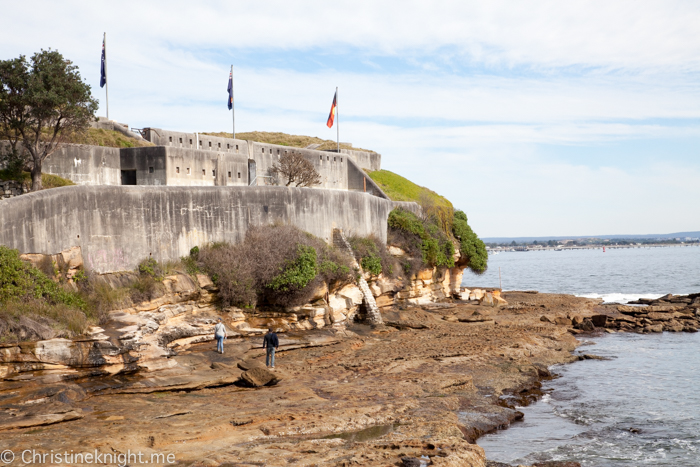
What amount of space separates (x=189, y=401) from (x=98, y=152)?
13.8m

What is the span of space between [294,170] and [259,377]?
1899 centimetres

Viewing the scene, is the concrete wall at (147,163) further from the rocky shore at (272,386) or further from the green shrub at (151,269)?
the rocky shore at (272,386)

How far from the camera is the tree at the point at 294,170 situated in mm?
32438

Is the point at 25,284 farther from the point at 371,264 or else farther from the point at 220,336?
the point at 371,264

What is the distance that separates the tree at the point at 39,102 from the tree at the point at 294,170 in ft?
40.9

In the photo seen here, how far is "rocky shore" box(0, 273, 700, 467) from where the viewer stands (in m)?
10.2

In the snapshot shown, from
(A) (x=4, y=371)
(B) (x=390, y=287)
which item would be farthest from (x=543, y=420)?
(B) (x=390, y=287)

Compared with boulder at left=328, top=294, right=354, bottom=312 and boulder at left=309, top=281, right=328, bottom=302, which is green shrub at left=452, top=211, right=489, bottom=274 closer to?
boulder at left=328, top=294, right=354, bottom=312

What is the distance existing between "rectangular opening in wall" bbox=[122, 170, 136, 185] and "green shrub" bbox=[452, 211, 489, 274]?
745 inches

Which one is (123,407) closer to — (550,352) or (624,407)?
(624,407)

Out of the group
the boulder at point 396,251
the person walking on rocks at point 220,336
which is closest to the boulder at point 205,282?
the person walking on rocks at point 220,336

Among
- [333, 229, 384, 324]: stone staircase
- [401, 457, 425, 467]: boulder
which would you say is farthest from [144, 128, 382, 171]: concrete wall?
[401, 457, 425, 467]: boulder

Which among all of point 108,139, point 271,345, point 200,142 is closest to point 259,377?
point 271,345

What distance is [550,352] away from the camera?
22.1 metres
